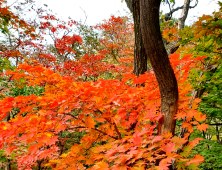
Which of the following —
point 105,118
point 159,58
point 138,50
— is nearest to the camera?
point 159,58

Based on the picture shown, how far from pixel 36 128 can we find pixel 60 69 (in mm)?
6066

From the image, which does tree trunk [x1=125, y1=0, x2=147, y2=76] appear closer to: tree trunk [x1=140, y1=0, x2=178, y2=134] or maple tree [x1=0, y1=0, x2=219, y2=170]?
maple tree [x1=0, y1=0, x2=219, y2=170]

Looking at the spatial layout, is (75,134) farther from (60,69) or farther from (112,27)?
(112,27)

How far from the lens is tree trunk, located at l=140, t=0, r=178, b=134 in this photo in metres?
1.27

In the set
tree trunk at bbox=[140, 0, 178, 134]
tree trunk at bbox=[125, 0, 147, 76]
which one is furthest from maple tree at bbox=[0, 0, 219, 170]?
tree trunk at bbox=[125, 0, 147, 76]

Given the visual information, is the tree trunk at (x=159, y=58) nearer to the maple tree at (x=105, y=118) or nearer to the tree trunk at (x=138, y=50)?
Result: the maple tree at (x=105, y=118)

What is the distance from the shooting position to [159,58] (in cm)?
134

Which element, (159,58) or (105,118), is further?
(105,118)

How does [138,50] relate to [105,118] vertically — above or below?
above

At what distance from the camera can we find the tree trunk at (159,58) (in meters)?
1.27

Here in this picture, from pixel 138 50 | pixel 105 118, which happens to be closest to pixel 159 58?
pixel 105 118

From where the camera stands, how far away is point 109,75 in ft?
28.1

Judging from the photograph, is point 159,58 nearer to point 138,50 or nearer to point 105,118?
point 105,118

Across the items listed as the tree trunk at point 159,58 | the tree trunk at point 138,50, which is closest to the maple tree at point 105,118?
the tree trunk at point 159,58
